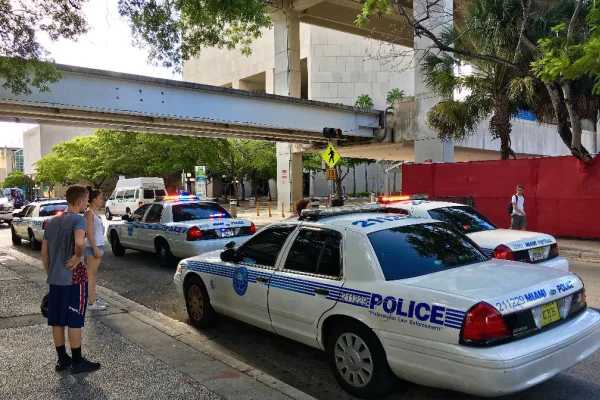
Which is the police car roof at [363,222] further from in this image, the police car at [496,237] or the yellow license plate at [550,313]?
the police car at [496,237]

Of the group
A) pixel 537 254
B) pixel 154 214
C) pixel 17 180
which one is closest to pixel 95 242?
pixel 154 214

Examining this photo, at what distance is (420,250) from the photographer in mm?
4316

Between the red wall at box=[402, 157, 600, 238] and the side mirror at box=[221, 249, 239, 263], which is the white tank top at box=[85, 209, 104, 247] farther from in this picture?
the red wall at box=[402, 157, 600, 238]

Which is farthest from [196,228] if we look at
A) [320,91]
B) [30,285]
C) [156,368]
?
[320,91]

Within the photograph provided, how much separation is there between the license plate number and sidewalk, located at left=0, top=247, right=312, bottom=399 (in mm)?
4259

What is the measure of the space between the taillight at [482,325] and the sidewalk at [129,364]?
1345 mm

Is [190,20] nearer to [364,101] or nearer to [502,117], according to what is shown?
[502,117]

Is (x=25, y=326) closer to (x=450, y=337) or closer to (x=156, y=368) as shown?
(x=156, y=368)

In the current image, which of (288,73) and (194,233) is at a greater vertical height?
(288,73)

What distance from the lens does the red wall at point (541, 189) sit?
13664mm

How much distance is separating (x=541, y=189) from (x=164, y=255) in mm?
10923

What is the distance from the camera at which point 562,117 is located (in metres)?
14.7

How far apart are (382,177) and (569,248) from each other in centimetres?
5682

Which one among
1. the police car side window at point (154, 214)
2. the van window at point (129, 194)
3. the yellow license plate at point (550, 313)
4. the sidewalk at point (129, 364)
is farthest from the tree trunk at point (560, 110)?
the van window at point (129, 194)
